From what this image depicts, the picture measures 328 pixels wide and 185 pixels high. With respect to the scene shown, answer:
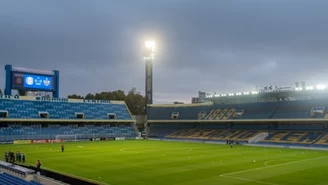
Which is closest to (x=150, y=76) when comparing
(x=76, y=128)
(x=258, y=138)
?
(x=76, y=128)

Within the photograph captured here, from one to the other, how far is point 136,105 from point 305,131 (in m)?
63.8

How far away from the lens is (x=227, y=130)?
→ 7288 centimetres

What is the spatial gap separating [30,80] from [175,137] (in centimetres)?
3305

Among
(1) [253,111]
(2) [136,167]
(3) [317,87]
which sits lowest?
(2) [136,167]

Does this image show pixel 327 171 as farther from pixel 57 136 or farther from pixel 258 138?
pixel 57 136

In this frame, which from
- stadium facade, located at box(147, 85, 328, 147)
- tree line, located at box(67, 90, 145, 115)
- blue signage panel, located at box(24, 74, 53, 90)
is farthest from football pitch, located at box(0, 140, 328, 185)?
tree line, located at box(67, 90, 145, 115)

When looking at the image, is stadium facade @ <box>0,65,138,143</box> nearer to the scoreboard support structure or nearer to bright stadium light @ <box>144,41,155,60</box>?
the scoreboard support structure

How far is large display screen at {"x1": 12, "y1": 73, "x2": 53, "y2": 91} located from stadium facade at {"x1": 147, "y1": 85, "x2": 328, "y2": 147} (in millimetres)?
28602

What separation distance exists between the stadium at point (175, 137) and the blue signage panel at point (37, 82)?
0.19 metres

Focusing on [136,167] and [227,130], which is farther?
[227,130]

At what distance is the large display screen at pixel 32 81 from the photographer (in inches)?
2581

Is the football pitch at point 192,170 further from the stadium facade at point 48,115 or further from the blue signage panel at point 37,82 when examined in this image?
the blue signage panel at point 37,82

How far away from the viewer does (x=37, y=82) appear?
6806 centimetres

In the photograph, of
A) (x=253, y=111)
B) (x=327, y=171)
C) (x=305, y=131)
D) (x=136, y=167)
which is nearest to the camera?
(x=327, y=171)
